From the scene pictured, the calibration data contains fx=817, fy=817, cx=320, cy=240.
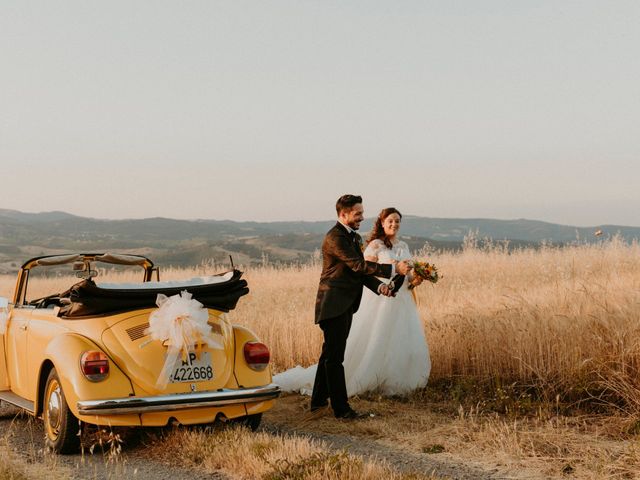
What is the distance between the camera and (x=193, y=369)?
7121mm

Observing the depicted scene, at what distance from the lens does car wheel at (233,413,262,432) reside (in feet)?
25.6

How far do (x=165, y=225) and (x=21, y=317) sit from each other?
156 meters

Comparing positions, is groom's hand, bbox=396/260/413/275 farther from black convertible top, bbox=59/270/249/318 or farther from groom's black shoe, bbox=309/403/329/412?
black convertible top, bbox=59/270/249/318

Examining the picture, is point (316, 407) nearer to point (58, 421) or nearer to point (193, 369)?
point (193, 369)

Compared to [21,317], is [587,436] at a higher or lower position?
lower

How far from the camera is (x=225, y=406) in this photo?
729 centimetres

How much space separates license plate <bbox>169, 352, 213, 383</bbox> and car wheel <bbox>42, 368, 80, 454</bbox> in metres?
0.95

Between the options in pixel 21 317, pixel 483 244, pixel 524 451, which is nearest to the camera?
pixel 524 451

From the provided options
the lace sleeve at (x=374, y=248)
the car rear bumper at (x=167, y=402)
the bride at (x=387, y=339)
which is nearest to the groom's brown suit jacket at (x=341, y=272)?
the bride at (x=387, y=339)

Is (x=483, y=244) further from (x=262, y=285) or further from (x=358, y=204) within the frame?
(x=358, y=204)

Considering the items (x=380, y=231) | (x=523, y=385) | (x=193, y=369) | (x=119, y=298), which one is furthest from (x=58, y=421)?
(x=523, y=385)

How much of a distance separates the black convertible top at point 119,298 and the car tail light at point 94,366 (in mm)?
487

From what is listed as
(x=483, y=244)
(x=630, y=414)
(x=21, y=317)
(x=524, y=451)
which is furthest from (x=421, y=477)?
(x=483, y=244)

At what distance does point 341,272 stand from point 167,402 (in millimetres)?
→ 2732
